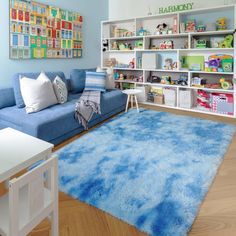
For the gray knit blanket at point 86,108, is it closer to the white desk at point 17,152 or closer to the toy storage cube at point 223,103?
the white desk at point 17,152

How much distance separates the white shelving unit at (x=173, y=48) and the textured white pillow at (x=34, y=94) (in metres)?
2.24

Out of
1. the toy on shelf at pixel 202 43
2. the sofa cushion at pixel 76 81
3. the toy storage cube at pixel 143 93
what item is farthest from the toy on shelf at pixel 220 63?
the sofa cushion at pixel 76 81

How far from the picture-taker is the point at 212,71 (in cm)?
393

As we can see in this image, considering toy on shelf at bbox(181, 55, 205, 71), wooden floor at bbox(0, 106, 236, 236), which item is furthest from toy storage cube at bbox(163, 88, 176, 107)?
wooden floor at bbox(0, 106, 236, 236)

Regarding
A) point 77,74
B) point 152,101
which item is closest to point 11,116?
point 77,74

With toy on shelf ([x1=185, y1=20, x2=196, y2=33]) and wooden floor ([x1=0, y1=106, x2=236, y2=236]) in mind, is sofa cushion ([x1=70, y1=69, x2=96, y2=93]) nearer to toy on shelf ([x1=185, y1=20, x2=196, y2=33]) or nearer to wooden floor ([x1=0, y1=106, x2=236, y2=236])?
toy on shelf ([x1=185, y1=20, x2=196, y2=33])

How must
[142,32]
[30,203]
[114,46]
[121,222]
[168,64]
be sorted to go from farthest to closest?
[114,46] < [142,32] < [168,64] < [121,222] < [30,203]

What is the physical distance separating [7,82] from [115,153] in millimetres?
1890

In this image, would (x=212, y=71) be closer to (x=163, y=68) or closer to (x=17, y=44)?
(x=163, y=68)

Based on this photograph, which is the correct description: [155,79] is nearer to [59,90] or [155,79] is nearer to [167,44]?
[167,44]

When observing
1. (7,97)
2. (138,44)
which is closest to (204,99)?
(138,44)

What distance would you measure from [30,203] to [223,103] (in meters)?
3.72

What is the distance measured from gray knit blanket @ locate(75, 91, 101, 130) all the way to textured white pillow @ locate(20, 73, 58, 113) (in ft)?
1.31

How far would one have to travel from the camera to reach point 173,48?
14.2 ft
